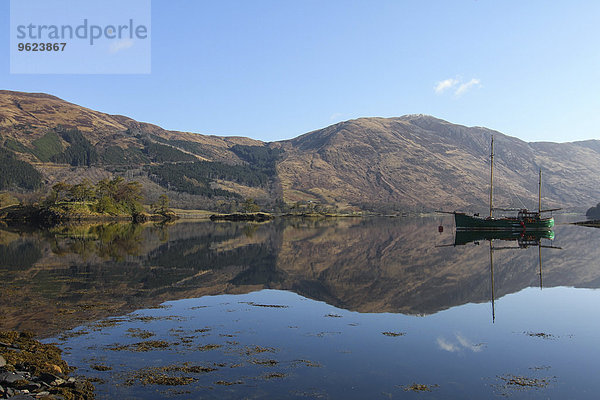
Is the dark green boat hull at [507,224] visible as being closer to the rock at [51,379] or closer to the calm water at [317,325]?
the calm water at [317,325]

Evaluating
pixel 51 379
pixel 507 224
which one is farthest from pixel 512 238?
pixel 51 379

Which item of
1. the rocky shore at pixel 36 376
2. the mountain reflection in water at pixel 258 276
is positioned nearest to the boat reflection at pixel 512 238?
the mountain reflection in water at pixel 258 276

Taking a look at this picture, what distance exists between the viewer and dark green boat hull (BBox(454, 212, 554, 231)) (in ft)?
308

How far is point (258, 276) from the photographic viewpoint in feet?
120

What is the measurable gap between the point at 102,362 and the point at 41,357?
1.87m

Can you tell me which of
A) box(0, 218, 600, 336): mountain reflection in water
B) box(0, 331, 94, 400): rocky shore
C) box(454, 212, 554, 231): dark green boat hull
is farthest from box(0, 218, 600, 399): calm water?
box(454, 212, 554, 231): dark green boat hull

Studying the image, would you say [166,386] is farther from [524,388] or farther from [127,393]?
[524,388]

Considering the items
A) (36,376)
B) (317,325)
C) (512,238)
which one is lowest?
(512,238)

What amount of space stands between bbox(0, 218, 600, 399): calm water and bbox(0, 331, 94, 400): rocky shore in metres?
0.63

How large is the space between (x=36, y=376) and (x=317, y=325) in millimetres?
11778

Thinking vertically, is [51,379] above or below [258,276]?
above

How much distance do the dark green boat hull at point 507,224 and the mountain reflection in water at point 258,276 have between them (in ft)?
124

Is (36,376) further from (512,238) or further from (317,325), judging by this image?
(512,238)

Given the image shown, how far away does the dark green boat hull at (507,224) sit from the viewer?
93750 millimetres
